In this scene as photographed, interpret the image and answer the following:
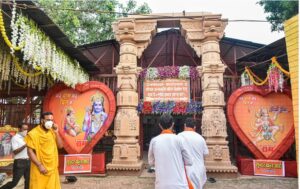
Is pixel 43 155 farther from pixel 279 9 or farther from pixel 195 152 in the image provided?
pixel 279 9

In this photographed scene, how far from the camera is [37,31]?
5.63 m

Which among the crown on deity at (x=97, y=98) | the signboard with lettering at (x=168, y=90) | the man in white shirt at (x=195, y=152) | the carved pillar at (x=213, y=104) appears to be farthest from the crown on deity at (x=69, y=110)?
the man in white shirt at (x=195, y=152)

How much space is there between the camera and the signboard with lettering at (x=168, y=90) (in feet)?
27.4

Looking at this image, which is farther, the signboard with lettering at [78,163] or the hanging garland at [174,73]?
the hanging garland at [174,73]

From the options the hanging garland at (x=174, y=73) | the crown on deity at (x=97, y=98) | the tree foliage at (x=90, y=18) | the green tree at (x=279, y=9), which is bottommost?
the crown on deity at (x=97, y=98)

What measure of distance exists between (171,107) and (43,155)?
189 inches

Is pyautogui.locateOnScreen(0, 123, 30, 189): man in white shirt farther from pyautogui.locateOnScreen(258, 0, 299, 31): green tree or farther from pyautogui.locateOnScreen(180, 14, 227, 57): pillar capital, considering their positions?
pyautogui.locateOnScreen(258, 0, 299, 31): green tree

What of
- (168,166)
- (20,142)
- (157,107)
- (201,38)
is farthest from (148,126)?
(168,166)

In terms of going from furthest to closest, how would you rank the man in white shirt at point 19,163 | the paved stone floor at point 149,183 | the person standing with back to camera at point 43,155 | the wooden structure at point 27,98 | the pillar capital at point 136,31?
the pillar capital at point 136,31
the wooden structure at point 27,98
the paved stone floor at point 149,183
the man in white shirt at point 19,163
the person standing with back to camera at point 43,155

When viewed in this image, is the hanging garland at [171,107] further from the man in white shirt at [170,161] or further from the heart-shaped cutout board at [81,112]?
Result: the man in white shirt at [170,161]

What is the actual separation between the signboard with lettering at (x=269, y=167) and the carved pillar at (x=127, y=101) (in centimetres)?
375

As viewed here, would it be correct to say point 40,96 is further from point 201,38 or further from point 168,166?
point 168,166

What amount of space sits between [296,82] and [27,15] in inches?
243

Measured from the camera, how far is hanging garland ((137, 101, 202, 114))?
321 inches
